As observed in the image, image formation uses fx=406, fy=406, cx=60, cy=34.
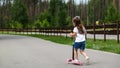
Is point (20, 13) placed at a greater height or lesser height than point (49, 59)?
greater

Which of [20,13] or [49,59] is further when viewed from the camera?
[20,13]

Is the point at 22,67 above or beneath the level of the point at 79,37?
beneath

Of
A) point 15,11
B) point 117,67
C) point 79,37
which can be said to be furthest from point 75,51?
point 15,11

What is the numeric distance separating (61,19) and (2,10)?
63.7 m

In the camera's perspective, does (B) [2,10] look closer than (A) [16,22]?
No

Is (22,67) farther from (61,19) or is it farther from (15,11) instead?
(15,11)

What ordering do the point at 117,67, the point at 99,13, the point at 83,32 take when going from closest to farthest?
the point at 117,67 → the point at 83,32 → the point at 99,13

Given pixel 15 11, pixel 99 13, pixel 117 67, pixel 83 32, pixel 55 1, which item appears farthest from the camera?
pixel 99 13

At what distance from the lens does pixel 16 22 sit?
281 ft

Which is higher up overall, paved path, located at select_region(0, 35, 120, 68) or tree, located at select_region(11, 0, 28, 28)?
tree, located at select_region(11, 0, 28, 28)

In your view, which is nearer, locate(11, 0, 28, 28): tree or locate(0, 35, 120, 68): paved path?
locate(0, 35, 120, 68): paved path

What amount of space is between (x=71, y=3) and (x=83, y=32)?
12750 cm

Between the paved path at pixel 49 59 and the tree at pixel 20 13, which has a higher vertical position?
the tree at pixel 20 13

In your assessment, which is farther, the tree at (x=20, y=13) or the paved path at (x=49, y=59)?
the tree at (x=20, y=13)
